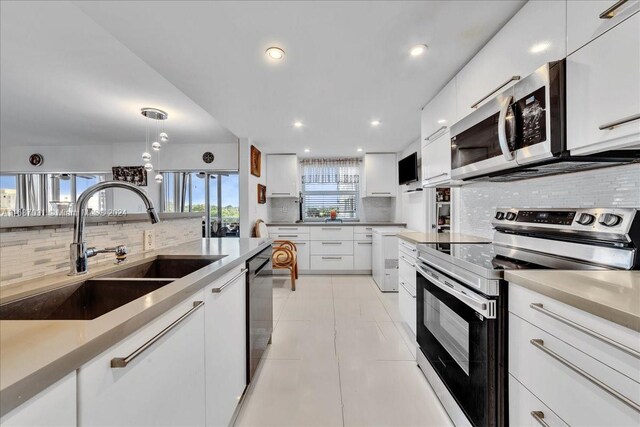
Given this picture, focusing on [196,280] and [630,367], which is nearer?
[630,367]

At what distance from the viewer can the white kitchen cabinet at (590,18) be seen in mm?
844

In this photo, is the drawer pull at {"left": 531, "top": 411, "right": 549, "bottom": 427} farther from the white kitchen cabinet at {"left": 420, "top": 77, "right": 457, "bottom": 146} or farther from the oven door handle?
the white kitchen cabinet at {"left": 420, "top": 77, "right": 457, "bottom": 146}

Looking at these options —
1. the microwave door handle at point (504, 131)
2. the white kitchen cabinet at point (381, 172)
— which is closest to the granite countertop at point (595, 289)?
the microwave door handle at point (504, 131)

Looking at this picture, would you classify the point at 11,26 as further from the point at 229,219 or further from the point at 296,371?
the point at 229,219

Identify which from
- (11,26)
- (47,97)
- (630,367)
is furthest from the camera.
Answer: (47,97)

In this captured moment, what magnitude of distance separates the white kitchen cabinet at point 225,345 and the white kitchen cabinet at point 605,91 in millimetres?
1598

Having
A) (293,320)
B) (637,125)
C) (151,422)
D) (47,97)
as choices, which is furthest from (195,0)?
(47,97)

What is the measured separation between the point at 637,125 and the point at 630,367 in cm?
72

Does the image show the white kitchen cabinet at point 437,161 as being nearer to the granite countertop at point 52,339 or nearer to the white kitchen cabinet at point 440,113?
the white kitchen cabinet at point 440,113

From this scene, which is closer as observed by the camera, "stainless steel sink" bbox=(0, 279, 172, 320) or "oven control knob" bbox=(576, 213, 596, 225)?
"stainless steel sink" bbox=(0, 279, 172, 320)

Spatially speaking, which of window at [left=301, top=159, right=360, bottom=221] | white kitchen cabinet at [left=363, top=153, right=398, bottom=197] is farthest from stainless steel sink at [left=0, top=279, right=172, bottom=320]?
window at [left=301, top=159, right=360, bottom=221]

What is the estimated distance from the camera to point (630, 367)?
2.00 ft

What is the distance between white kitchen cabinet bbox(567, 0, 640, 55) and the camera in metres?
0.84

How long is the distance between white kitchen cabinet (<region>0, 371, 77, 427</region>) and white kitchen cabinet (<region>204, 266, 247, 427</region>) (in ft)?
1.87
